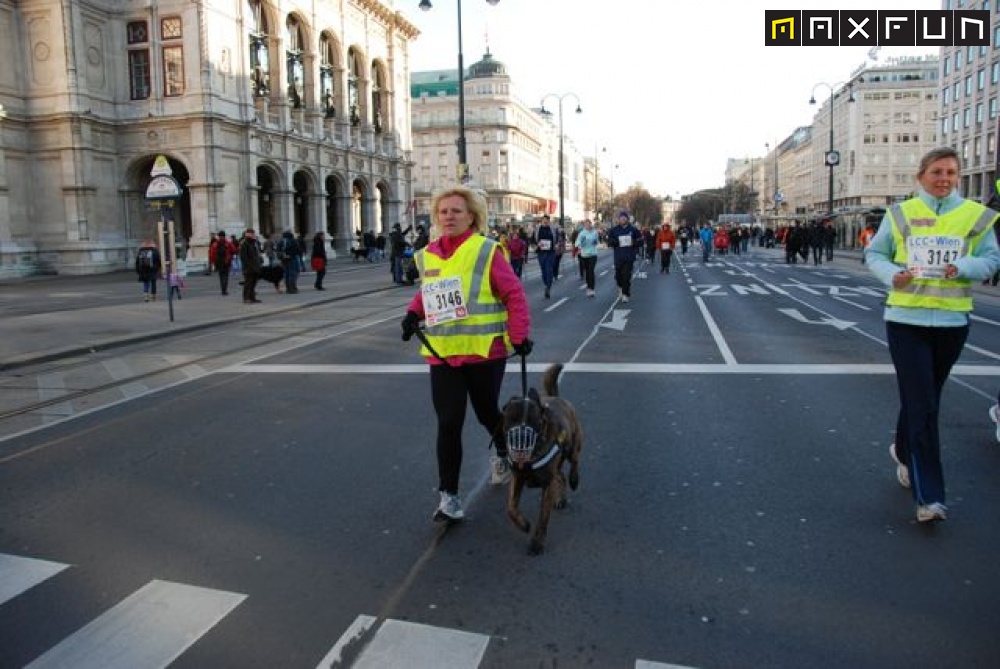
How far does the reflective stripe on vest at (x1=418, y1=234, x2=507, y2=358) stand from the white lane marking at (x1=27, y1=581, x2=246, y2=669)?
1.57 m

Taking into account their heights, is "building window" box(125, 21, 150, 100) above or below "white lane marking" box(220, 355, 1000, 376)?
above

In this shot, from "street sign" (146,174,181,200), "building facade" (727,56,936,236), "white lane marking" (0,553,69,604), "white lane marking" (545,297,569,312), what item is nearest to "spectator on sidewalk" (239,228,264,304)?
"street sign" (146,174,181,200)

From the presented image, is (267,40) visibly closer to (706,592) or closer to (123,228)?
(123,228)

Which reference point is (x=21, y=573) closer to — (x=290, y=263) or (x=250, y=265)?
(x=250, y=265)

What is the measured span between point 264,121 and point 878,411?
40.0 m

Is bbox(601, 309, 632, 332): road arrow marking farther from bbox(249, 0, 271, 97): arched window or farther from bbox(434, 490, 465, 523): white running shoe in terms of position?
bbox(249, 0, 271, 97): arched window

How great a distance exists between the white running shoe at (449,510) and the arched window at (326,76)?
1874 inches

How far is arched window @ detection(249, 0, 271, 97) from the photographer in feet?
134

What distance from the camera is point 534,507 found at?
4613 mm

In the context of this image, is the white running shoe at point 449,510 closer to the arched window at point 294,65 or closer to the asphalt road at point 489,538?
the asphalt road at point 489,538

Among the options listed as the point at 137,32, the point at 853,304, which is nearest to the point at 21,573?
the point at 853,304

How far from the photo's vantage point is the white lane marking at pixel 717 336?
966 cm

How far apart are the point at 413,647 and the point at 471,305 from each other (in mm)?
1759

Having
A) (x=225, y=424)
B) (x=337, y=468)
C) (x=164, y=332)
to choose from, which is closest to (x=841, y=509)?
(x=337, y=468)
